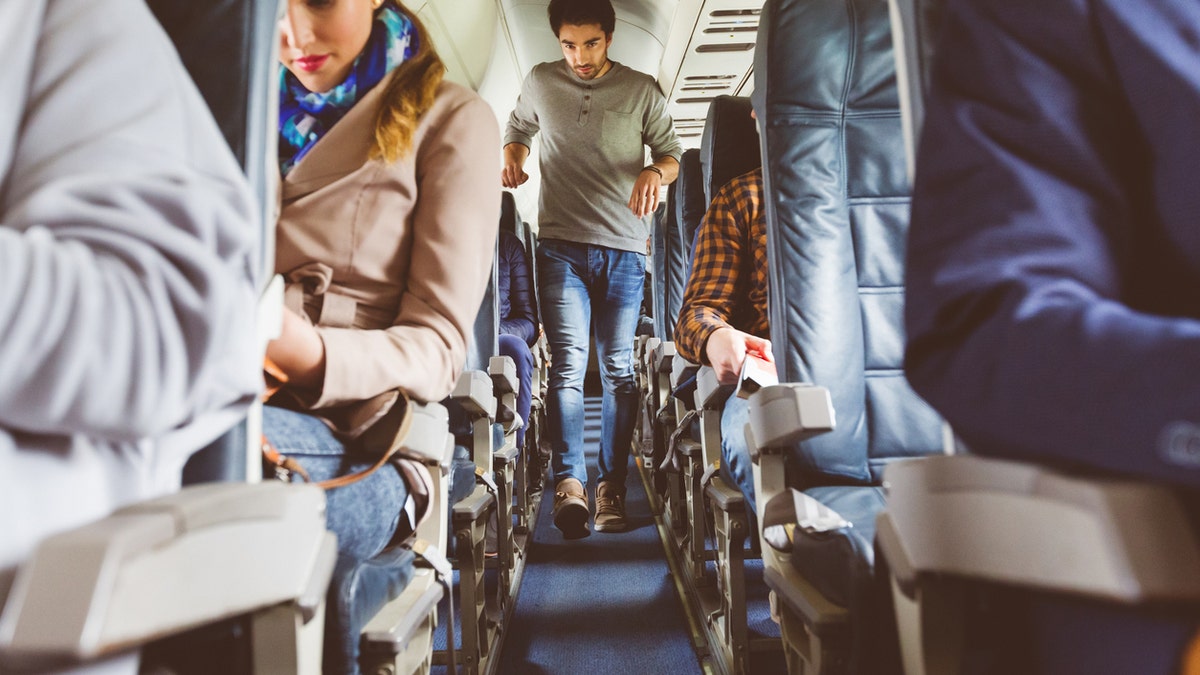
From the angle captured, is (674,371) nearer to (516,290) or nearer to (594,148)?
(594,148)

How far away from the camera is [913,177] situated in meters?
0.75

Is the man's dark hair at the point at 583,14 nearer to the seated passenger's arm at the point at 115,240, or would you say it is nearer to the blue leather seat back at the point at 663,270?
the blue leather seat back at the point at 663,270

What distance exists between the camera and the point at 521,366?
3.08 m

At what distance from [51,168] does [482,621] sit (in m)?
1.59

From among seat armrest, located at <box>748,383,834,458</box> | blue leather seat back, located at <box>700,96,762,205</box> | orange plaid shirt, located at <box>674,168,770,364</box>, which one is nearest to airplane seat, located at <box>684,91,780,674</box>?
blue leather seat back, located at <box>700,96,762,205</box>

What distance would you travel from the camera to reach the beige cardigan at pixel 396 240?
3.59 feet

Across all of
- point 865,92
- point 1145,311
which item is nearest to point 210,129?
point 1145,311

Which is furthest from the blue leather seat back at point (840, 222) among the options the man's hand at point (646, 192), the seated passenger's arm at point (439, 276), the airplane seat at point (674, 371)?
the man's hand at point (646, 192)

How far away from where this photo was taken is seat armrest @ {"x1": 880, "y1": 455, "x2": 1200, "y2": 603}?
16.3 inches

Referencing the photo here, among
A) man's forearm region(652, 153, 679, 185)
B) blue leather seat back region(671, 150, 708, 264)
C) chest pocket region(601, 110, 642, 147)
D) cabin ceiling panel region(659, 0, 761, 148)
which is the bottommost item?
blue leather seat back region(671, 150, 708, 264)

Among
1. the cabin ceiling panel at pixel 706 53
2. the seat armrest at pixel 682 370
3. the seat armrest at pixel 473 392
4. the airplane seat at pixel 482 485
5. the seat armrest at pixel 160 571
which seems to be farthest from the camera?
the cabin ceiling panel at pixel 706 53

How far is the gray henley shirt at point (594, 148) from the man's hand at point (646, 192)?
0.20m

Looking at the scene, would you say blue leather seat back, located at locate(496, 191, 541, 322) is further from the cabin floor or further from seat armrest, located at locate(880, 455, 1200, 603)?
seat armrest, located at locate(880, 455, 1200, 603)

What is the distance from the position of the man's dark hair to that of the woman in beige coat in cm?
182
